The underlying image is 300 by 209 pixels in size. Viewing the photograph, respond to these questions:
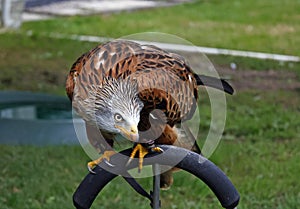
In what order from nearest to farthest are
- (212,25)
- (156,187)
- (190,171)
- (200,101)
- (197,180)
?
(190,171)
(156,187)
(197,180)
(200,101)
(212,25)

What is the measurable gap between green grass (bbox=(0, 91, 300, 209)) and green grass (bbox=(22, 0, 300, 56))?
361 centimetres

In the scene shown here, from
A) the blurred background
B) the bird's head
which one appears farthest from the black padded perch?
the blurred background

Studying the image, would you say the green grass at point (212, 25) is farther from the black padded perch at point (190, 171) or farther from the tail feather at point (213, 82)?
the black padded perch at point (190, 171)

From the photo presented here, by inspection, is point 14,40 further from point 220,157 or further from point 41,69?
point 220,157

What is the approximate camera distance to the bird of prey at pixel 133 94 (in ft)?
8.02

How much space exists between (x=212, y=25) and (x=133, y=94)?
31.3 feet

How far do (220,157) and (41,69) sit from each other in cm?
348

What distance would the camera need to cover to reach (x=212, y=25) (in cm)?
1186

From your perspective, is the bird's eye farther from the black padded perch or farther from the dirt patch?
the dirt patch

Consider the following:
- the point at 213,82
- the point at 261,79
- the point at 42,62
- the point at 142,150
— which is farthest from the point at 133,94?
the point at 42,62

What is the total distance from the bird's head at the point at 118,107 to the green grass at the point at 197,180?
2.31m

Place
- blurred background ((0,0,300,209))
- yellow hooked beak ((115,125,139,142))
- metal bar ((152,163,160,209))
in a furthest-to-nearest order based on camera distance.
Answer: blurred background ((0,0,300,209)) → metal bar ((152,163,160,209)) → yellow hooked beak ((115,125,139,142))

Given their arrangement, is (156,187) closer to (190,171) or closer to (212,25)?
(190,171)

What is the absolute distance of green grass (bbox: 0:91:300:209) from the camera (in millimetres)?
4820
